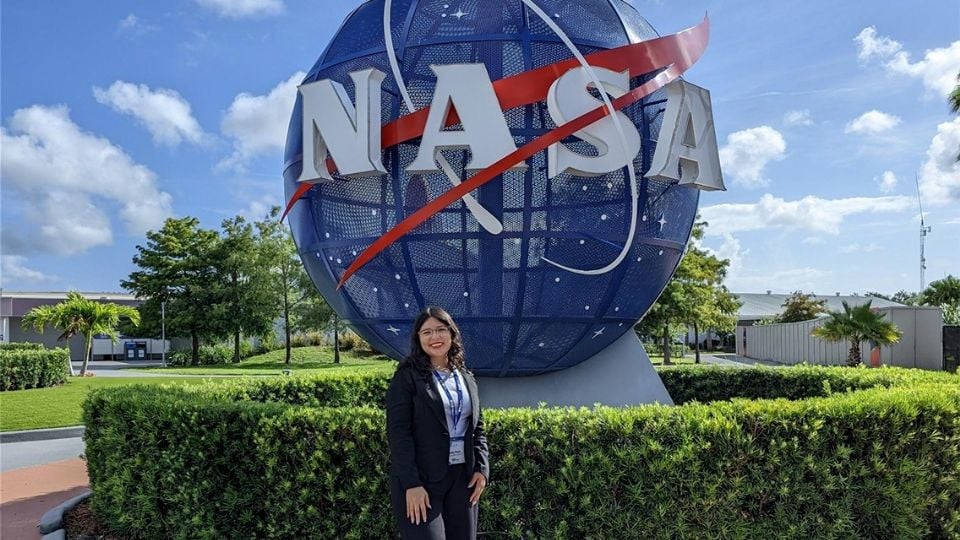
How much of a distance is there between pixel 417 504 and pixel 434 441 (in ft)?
1.09

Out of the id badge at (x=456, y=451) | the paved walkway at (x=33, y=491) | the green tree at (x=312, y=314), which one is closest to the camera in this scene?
the id badge at (x=456, y=451)

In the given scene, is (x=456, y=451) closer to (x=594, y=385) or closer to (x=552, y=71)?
(x=552, y=71)

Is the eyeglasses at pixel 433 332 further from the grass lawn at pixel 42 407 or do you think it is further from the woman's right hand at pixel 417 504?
the grass lawn at pixel 42 407

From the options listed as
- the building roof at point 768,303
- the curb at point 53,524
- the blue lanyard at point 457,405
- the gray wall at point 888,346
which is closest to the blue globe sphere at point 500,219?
the blue lanyard at point 457,405

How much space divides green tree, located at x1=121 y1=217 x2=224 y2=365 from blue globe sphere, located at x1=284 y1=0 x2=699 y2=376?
123ft

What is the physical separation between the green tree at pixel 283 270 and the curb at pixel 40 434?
29652mm

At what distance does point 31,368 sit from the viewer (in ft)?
68.6

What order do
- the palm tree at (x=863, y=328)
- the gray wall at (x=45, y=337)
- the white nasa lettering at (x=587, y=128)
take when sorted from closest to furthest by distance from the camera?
the white nasa lettering at (x=587, y=128) < the palm tree at (x=863, y=328) < the gray wall at (x=45, y=337)

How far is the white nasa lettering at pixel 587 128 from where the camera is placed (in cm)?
654

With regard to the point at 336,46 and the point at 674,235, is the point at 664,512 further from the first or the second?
the point at 336,46

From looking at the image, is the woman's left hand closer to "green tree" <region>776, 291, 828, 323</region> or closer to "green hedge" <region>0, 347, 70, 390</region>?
"green hedge" <region>0, 347, 70, 390</region>

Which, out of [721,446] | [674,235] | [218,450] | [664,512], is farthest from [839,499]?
[218,450]

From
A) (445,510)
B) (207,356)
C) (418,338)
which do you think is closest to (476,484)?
(445,510)

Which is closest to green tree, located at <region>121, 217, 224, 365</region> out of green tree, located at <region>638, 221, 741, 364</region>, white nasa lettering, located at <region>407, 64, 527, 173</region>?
green tree, located at <region>638, 221, 741, 364</region>
